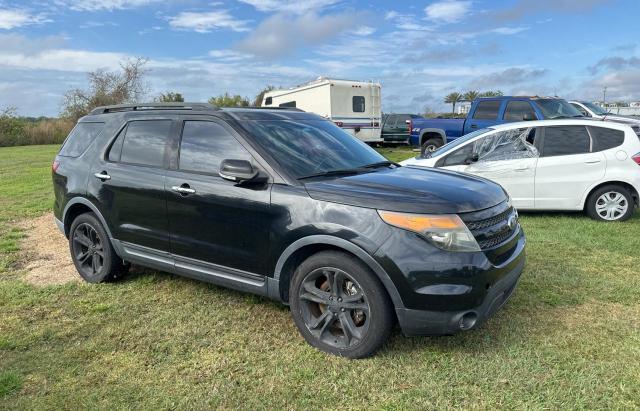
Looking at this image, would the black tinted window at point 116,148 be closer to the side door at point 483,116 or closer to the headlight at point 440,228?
the headlight at point 440,228

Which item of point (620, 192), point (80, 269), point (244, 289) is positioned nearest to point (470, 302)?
point (244, 289)

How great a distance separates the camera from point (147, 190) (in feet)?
14.4

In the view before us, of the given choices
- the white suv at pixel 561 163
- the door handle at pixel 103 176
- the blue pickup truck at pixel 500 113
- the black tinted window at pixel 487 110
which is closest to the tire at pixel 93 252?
the door handle at pixel 103 176

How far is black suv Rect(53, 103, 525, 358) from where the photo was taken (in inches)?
126

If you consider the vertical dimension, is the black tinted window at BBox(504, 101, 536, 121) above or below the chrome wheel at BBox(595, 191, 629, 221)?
above

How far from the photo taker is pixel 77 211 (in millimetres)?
5246

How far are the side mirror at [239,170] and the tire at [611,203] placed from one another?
5.76 m

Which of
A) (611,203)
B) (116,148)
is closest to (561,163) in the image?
(611,203)

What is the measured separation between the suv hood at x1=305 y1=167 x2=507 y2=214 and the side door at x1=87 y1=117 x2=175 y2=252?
61.2 inches

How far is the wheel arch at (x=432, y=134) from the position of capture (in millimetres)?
14409

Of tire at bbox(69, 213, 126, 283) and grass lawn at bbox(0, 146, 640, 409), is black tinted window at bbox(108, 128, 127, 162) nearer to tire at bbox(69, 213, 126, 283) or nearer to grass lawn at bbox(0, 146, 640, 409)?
tire at bbox(69, 213, 126, 283)

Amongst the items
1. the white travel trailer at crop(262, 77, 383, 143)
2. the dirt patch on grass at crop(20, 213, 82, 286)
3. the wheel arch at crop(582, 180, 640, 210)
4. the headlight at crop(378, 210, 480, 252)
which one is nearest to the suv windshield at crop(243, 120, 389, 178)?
the headlight at crop(378, 210, 480, 252)

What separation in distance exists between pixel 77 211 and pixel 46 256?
1.45 meters

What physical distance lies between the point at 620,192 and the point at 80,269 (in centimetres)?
722
